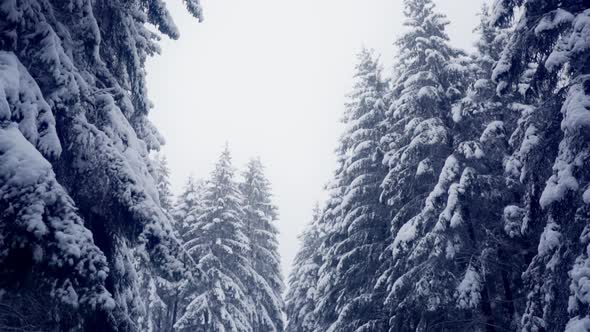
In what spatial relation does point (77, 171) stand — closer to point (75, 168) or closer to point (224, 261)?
point (75, 168)

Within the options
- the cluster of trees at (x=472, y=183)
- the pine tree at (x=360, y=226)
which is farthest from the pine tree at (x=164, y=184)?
the pine tree at (x=360, y=226)

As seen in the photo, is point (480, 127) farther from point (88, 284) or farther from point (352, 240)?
point (88, 284)

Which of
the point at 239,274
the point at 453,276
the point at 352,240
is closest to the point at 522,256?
the point at 453,276

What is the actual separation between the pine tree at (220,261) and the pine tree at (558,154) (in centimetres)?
1468

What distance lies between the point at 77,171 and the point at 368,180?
12985 millimetres

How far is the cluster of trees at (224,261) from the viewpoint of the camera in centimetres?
1931

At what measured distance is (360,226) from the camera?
1609 centimetres

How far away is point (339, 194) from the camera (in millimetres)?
18734

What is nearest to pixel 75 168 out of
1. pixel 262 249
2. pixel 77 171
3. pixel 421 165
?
pixel 77 171

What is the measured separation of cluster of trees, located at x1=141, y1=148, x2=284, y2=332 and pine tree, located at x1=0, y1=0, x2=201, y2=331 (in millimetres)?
10343

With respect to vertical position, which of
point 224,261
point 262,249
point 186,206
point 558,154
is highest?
point 186,206

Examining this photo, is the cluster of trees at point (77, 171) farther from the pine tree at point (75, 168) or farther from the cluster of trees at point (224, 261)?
the cluster of trees at point (224, 261)

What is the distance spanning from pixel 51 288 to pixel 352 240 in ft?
44.5

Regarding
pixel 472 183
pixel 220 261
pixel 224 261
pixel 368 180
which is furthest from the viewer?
pixel 224 261
